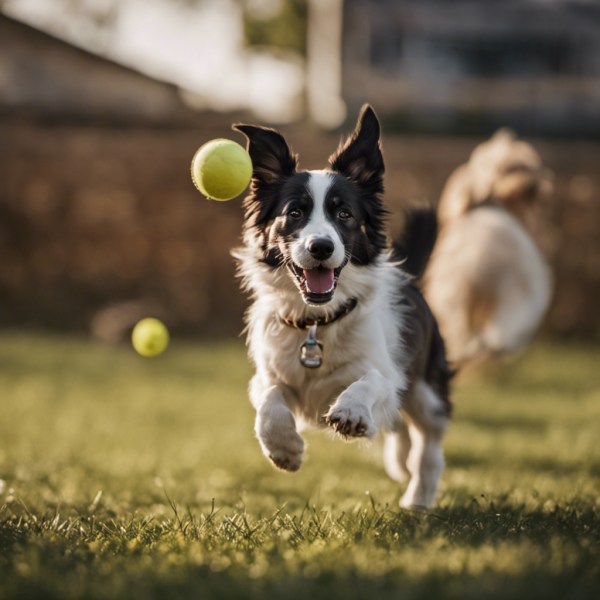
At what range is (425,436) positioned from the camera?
4.29 meters

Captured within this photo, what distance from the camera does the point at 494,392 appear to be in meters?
9.72

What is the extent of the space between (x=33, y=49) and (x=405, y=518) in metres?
21.9

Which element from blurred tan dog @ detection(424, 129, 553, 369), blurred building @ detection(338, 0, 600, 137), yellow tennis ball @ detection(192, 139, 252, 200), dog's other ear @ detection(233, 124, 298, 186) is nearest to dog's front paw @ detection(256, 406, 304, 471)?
yellow tennis ball @ detection(192, 139, 252, 200)

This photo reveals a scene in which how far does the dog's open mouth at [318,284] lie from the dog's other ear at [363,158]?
673mm

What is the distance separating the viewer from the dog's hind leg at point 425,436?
13.6 ft

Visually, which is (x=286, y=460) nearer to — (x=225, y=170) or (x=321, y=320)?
(x=321, y=320)

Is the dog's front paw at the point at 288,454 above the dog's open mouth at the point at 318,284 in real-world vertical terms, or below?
below

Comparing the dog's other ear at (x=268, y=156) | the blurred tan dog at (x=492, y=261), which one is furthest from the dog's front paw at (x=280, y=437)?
the blurred tan dog at (x=492, y=261)

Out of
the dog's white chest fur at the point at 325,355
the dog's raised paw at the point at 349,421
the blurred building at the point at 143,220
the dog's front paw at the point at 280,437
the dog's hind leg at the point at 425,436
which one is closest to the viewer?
the dog's raised paw at the point at 349,421

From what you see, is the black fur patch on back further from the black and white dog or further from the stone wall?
the stone wall

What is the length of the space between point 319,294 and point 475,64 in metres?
22.0

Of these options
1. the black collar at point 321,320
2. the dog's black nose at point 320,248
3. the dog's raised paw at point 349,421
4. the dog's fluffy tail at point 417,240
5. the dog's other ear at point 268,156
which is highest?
the dog's other ear at point 268,156

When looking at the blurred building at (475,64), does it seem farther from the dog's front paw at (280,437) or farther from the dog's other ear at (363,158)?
the dog's front paw at (280,437)

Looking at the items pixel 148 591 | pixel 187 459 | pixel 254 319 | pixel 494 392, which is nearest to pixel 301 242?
pixel 254 319
